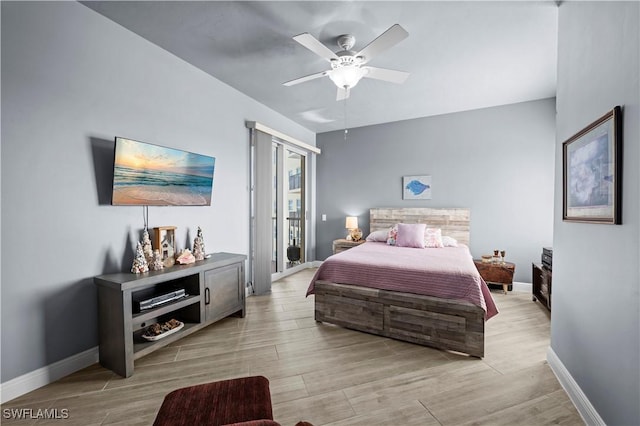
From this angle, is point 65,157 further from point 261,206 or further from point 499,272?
point 499,272

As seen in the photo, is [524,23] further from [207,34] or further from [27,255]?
[27,255]

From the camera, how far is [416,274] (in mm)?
2484

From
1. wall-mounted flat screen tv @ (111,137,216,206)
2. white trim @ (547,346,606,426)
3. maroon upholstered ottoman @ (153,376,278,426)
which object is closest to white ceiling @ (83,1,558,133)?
wall-mounted flat screen tv @ (111,137,216,206)

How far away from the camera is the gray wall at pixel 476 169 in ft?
12.9

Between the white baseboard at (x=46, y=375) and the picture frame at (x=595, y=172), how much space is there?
3.58m

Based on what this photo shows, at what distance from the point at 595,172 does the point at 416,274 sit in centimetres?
143

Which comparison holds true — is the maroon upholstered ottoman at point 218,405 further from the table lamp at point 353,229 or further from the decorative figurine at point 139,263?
the table lamp at point 353,229

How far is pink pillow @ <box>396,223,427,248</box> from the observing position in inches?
150

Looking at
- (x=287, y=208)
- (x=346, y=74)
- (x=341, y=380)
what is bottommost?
(x=341, y=380)

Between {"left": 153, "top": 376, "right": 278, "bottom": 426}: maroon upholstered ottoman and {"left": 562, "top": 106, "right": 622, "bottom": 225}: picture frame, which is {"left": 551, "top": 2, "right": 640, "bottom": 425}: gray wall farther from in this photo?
{"left": 153, "top": 376, "right": 278, "bottom": 426}: maroon upholstered ottoman

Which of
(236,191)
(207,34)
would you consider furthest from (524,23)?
(236,191)

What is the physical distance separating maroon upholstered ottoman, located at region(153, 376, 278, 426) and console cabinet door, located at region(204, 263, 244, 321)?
5.21 ft

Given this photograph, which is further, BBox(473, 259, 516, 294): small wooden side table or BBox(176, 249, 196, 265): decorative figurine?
BBox(473, 259, 516, 294): small wooden side table

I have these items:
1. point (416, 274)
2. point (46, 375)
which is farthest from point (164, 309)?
point (416, 274)
